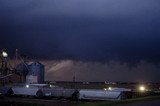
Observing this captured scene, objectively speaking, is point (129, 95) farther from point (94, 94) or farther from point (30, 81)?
point (30, 81)

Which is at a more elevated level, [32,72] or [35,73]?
[32,72]

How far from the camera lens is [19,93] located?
72.8 metres

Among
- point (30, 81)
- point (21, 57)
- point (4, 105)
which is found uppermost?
point (21, 57)

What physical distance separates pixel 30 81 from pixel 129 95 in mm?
38125

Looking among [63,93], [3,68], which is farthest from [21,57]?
[63,93]

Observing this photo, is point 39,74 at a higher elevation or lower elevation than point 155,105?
higher

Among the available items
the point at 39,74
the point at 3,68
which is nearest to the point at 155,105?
the point at 39,74

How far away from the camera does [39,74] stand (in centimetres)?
8869

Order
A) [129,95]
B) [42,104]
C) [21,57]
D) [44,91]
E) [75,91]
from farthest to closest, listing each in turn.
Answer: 1. [21,57]
2. [44,91]
3. [75,91]
4. [129,95]
5. [42,104]

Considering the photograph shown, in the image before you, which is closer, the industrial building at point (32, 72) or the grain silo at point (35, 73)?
the grain silo at point (35, 73)

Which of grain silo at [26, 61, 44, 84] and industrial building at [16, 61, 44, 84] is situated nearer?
grain silo at [26, 61, 44, 84]

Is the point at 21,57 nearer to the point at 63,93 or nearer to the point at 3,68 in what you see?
the point at 3,68

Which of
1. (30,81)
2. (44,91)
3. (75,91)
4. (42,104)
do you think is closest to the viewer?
(42,104)

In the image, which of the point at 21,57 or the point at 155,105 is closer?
the point at 155,105
